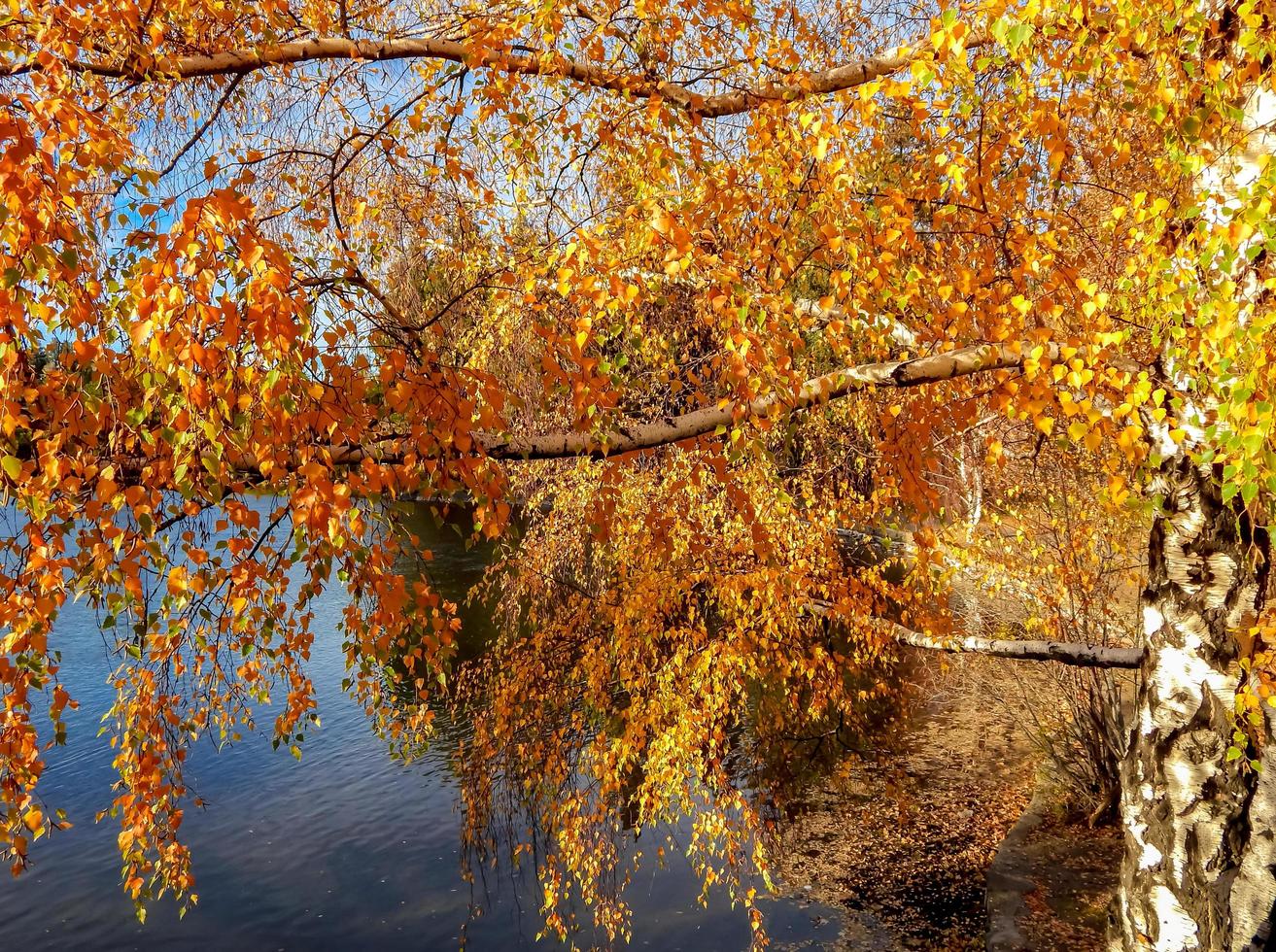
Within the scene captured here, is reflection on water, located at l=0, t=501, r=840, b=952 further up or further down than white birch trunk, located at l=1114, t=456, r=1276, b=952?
further down

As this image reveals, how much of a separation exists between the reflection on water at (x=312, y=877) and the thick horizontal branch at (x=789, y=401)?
246 inches

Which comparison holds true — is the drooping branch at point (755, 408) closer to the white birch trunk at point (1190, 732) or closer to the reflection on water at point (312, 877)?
the white birch trunk at point (1190, 732)

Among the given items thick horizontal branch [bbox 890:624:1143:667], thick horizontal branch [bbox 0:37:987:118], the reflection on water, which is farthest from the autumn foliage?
the reflection on water

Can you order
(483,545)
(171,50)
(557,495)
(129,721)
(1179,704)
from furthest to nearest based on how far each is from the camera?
1. (483,545)
2. (557,495)
3. (129,721)
4. (171,50)
5. (1179,704)

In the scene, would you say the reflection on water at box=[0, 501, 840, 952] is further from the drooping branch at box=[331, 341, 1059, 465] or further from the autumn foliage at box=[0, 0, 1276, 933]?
the drooping branch at box=[331, 341, 1059, 465]

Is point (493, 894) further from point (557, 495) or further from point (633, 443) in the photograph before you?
point (633, 443)

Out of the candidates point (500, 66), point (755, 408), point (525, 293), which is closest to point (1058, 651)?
point (755, 408)

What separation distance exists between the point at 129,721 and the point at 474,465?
2.80m

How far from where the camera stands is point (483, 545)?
24.1 m

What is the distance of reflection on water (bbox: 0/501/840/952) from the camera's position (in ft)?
27.9

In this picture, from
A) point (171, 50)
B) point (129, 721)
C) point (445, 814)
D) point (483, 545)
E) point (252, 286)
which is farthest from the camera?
point (483, 545)

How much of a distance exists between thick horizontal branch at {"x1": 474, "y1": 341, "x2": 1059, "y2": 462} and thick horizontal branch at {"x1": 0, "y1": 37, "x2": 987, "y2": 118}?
1.38m

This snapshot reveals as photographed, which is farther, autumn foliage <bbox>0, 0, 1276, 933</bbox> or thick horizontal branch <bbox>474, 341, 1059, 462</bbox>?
thick horizontal branch <bbox>474, 341, 1059, 462</bbox>

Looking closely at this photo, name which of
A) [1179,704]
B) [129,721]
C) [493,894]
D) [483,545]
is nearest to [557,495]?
[493,894]
